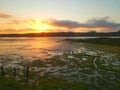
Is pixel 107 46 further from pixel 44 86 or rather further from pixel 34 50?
pixel 44 86

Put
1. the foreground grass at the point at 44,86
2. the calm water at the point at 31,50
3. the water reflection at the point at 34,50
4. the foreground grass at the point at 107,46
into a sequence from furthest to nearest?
the foreground grass at the point at 107,46 < the water reflection at the point at 34,50 < the calm water at the point at 31,50 < the foreground grass at the point at 44,86

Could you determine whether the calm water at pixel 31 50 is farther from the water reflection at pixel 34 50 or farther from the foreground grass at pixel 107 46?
the foreground grass at pixel 107 46

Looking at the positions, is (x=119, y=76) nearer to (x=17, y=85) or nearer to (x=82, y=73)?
(x=82, y=73)

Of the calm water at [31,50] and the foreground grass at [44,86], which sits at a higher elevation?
the foreground grass at [44,86]

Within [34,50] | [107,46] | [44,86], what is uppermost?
[44,86]

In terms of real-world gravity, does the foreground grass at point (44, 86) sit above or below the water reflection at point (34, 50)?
above

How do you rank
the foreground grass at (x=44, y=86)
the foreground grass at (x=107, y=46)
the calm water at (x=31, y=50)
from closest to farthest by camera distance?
the foreground grass at (x=44, y=86), the calm water at (x=31, y=50), the foreground grass at (x=107, y=46)

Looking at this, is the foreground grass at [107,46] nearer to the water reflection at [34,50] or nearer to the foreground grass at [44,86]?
the water reflection at [34,50]

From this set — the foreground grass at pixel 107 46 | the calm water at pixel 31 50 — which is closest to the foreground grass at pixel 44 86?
the calm water at pixel 31 50

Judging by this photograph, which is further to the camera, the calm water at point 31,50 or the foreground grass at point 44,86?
the calm water at point 31,50

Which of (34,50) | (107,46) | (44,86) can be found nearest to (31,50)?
(34,50)

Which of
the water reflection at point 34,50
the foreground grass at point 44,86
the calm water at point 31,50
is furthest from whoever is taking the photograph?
the water reflection at point 34,50

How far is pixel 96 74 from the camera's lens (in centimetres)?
2552

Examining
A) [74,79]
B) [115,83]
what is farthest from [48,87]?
[115,83]
